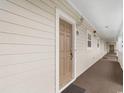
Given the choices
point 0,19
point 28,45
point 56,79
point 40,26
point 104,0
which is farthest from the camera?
point 104,0

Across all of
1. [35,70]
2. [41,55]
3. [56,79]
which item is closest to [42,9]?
[41,55]

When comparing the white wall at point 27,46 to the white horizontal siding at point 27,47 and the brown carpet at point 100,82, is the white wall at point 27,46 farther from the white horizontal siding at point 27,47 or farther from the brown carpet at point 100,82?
the brown carpet at point 100,82

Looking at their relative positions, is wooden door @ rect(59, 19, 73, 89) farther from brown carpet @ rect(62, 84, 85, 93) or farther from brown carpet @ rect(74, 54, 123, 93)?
brown carpet @ rect(74, 54, 123, 93)

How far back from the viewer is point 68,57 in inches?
134

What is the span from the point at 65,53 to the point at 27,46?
68.5 inches

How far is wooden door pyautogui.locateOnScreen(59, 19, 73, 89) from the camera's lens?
2906 mm

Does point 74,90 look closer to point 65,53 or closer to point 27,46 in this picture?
point 65,53

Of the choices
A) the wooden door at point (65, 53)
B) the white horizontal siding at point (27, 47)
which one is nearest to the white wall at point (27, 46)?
the white horizontal siding at point (27, 47)

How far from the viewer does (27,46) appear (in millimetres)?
1587

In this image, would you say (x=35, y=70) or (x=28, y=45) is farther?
(x=35, y=70)

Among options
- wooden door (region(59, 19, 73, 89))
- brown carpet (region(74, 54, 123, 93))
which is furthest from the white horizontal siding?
brown carpet (region(74, 54, 123, 93))

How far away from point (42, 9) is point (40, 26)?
0.35 meters

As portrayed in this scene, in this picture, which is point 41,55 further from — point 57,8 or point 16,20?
point 57,8

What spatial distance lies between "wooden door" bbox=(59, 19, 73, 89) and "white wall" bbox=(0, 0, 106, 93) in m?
0.63
